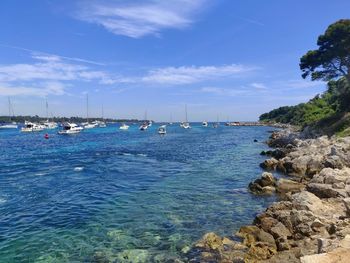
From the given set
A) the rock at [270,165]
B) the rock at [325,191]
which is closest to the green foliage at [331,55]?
the rock at [270,165]

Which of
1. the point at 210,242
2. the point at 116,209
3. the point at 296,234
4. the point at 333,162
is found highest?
the point at 333,162

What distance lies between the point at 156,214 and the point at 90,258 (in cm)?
751

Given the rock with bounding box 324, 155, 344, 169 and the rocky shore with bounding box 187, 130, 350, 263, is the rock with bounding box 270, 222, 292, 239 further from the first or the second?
the rock with bounding box 324, 155, 344, 169

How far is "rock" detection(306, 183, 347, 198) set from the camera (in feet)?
76.8

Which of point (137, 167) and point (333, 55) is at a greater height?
point (333, 55)

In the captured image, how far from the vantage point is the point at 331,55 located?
69.4m

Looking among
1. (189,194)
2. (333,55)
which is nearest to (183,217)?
(189,194)

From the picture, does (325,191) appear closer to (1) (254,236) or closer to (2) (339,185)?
(2) (339,185)

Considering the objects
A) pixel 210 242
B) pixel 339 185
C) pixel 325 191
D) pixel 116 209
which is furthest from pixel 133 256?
pixel 339 185

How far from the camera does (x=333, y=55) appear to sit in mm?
69250

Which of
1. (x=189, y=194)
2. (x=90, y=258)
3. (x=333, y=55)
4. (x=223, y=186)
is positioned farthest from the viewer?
(x=333, y=55)

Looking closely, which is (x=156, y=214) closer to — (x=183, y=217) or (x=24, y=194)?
(x=183, y=217)

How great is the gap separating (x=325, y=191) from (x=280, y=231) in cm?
723

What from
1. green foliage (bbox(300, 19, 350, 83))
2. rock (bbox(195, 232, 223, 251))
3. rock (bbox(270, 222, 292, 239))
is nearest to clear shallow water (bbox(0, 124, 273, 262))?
rock (bbox(195, 232, 223, 251))
